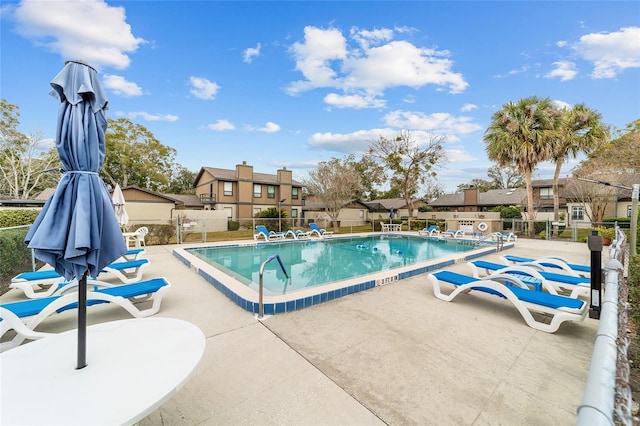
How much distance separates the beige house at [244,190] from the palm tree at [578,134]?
21.5 metres

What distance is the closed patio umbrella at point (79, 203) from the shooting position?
1.91m

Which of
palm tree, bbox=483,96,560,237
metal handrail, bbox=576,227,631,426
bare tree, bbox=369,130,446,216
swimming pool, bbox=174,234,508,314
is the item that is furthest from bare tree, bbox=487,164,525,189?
metal handrail, bbox=576,227,631,426

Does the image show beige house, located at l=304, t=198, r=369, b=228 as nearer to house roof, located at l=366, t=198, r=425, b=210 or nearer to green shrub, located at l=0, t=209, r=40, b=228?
house roof, located at l=366, t=198, r=425, b=210

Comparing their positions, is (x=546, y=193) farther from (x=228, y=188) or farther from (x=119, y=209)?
(x=119, y=209)

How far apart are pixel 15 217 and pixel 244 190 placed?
60.6 feet

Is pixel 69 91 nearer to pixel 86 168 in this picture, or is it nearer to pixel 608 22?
pixel 86 168

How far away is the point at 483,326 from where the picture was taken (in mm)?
4094

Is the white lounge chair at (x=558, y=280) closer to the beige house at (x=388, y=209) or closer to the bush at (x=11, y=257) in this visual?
the bush at (x=11, y=257)

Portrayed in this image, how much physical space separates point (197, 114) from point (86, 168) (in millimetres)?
21905

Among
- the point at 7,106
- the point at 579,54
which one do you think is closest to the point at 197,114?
the point at 7,106

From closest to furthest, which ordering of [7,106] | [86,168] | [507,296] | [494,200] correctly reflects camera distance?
1. [86,168]
2. [507,296]
3. [7,106]
4. [494,200]

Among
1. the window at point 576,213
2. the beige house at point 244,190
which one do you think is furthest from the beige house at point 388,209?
the window at point 576,213

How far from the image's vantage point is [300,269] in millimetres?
9055

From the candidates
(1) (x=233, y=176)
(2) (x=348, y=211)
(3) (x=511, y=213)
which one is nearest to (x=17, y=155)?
(1) (x=233, y=176)
